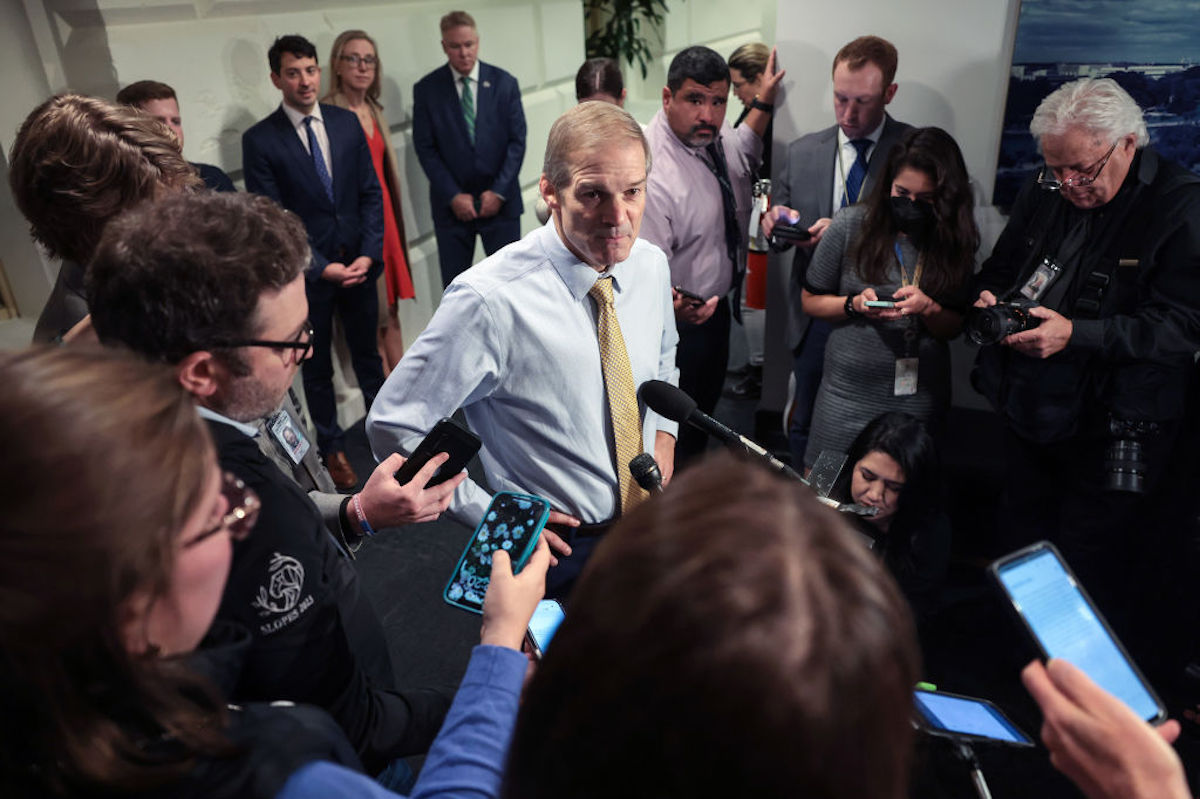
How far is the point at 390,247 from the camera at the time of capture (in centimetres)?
432

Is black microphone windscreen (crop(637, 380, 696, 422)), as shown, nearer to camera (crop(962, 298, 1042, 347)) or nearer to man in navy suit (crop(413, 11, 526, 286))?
camera (crop(962, 298, 1042, 347))

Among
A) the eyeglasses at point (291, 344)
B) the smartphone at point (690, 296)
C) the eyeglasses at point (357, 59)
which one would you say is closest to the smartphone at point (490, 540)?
the eyeglasses at point (291, 344)

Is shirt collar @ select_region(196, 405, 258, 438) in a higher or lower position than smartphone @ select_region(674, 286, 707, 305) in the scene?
higher

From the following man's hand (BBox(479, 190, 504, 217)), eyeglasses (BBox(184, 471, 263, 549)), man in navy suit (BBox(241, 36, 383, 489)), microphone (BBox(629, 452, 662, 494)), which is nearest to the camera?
eyeglasses (BBox(184, 471, 263, 549))

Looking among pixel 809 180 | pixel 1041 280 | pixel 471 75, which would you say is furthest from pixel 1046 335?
pixel 471 75

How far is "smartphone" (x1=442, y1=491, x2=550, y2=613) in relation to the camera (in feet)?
4.36

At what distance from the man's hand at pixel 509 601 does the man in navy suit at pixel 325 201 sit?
2803mm

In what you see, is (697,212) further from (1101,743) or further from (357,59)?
(1101,743)

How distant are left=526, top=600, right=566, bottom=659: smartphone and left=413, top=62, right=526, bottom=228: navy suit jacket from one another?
3593mm

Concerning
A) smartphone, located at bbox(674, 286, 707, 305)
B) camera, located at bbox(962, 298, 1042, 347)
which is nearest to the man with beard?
smartphone, located at bbox(674, 286, 707, 305)

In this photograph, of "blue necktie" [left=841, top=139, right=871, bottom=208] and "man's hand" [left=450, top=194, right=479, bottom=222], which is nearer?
"blue necktie" [left=841, top=139, right=871, bottom=208]

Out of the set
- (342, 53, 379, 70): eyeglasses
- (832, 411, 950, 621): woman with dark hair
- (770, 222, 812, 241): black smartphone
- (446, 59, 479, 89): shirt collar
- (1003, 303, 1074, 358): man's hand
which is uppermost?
(342, 53, 379, 70): eyeglasses

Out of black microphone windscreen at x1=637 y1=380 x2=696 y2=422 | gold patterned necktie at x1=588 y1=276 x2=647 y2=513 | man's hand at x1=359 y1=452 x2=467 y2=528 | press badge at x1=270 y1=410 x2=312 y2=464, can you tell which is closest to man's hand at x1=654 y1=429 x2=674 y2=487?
gold patterned necktie at x1=588 y1=276 x2=647 y2=513

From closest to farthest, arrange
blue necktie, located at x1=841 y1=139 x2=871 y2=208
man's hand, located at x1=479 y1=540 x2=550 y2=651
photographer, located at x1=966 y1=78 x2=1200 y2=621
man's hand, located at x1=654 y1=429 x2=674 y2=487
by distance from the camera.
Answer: man's hand, located at x1=479 y1=540 x2=550 y2=651 < man's hand, located at x1=654 y1=429 x2=674 y2=487 < photographer, located at x1=966 y1=78 x2=1200 y2=621 < blue necktie, located at x1=841 y1=139 x2=871 y2=208
